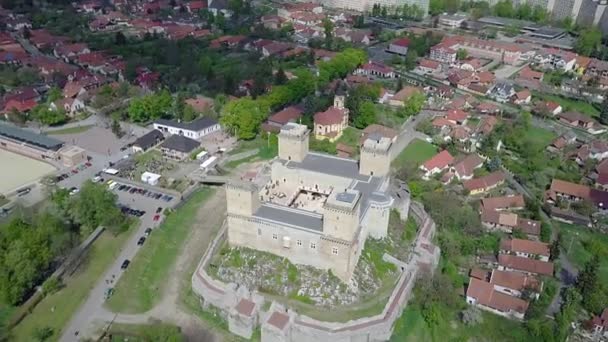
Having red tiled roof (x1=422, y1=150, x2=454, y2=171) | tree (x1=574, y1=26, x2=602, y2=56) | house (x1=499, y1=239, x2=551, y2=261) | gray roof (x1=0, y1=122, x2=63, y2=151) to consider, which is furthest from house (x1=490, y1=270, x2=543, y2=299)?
tree (x1=574, y1=26, x2=602, y2=56)

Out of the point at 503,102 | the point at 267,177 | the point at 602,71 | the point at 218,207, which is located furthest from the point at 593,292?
the point at 602,71

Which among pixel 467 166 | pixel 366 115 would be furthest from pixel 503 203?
pixel 366 115

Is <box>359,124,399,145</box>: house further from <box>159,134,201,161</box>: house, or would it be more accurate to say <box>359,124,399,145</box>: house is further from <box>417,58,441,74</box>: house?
<box>417,58,441,74</box>: house

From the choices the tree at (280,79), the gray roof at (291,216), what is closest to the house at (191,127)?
the tree at (280,79)

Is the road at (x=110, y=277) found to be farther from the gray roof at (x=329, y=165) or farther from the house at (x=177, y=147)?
the gray roof at (x=329, y=165)

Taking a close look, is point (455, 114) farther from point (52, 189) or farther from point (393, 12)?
point (393, 12)

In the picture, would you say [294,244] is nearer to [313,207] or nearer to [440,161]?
[313,207]
